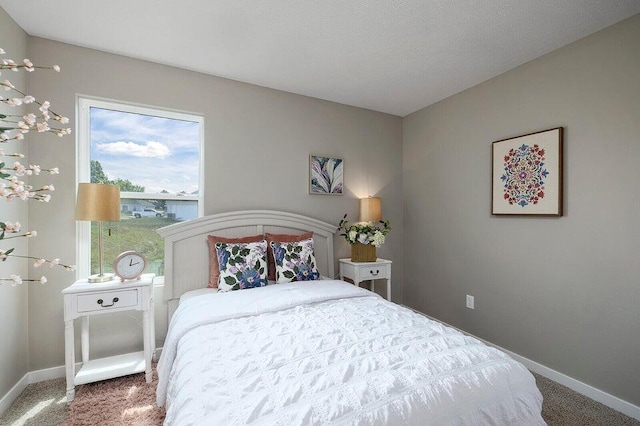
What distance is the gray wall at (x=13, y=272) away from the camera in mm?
1880

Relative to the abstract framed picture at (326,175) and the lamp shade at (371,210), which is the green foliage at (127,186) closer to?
the abstract framed picture at (326,175)

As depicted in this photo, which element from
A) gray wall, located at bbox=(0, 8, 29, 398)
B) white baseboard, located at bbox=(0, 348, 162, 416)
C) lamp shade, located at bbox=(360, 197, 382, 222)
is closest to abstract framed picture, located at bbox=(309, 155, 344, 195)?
lamp shade, located at bbox=(360, 197, 382, 222)

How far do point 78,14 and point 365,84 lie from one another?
2.22 metres

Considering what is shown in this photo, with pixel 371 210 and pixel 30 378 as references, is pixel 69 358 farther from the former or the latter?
pixel 371 210

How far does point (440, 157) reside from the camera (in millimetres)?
3311

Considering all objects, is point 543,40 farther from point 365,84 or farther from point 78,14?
point 78,14

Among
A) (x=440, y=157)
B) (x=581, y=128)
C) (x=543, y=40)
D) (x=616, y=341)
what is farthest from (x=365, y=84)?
(x=616, y=341)

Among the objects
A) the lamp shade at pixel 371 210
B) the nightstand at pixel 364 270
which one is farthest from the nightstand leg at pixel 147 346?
the lamp shade at pixel 371 210

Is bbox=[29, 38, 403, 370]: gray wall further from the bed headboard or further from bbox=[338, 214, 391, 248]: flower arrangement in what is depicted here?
bbox=[338, 214, 391, 248]: flower arrangement

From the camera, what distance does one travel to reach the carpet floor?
1805mm

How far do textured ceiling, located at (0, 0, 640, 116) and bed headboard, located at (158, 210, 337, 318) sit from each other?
51.2 inches

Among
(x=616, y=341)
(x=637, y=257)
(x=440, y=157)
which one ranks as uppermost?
(x=440, y=157)

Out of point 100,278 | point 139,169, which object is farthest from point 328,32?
point 100,278

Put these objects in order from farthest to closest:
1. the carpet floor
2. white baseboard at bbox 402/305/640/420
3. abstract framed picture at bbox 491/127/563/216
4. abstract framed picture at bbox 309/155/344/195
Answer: abstract framed picture at bbox 309/155/344/195, abstract framed picture at bbox 491/127/563/216, white baseboard at bbox 402/305/640/420, the carpet floor
